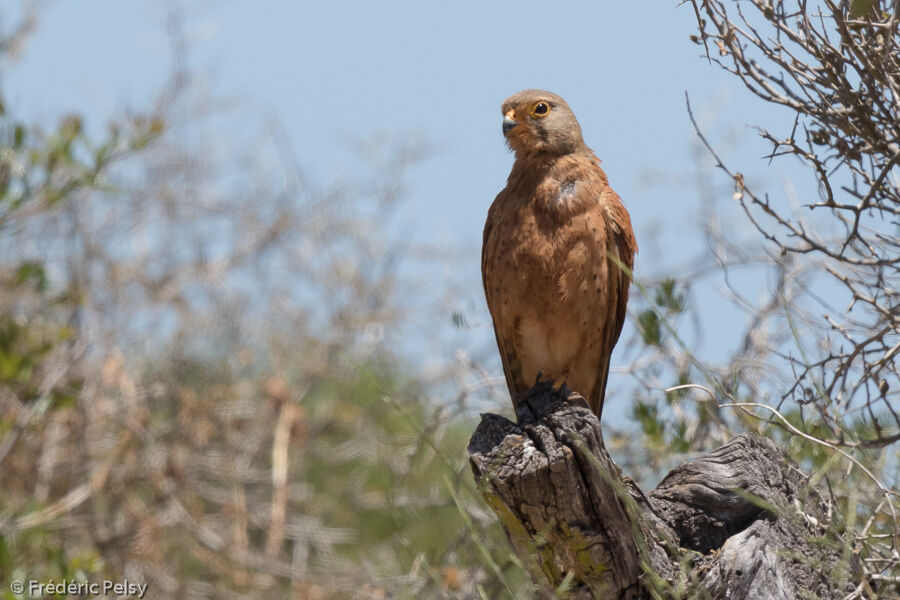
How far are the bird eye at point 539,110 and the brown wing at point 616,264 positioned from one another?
0.50 meters

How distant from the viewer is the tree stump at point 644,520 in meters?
3.44

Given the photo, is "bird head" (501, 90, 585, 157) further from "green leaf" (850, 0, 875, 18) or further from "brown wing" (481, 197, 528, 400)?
"green leaf" (850, 0, 875, 18)

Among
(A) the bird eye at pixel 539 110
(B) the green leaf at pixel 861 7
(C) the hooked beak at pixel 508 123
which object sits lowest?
(C) the hooked beak at pixel 508 123

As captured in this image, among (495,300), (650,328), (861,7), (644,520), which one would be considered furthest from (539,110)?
(644,520)

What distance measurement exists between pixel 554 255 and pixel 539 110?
811 mm

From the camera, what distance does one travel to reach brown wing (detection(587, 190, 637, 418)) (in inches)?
194

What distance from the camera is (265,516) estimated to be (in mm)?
7785

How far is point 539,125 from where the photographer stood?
512 cm

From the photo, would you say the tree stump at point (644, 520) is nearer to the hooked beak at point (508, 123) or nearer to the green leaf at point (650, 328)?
the green leaf at point (650, 328)

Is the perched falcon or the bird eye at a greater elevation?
the bird eye

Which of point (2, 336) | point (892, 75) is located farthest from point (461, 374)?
point (892, 75)

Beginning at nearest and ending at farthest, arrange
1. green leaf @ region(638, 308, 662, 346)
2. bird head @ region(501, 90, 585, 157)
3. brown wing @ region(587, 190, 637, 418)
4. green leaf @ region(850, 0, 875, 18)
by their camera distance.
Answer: green leaf @ region(850, 0, 875, 18) → green leaf @ region(638, 308, 662, 346) → brown wing @ region(587, 190, 637, 418) → bird head @ region(501, 90, 585, 157)

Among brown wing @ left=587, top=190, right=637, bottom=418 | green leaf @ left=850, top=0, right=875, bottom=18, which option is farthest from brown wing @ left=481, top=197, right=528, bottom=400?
green leaf @ left=850, top=0, right=875, bottom=18

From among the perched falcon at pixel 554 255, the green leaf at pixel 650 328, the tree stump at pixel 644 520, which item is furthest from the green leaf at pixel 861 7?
the green leaf at pixel 650 328
